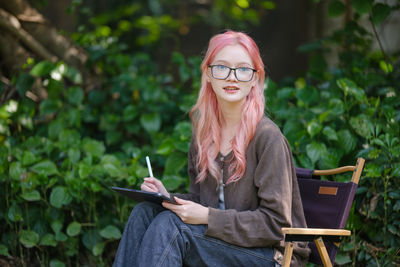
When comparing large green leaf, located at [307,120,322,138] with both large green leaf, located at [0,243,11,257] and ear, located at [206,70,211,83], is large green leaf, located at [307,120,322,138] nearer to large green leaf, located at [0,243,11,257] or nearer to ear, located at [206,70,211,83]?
ear, located at [206,70,211,83]

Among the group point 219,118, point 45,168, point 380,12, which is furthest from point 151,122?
point 380,12

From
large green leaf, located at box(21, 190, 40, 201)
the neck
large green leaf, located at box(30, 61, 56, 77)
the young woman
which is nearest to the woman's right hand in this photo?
the young woman

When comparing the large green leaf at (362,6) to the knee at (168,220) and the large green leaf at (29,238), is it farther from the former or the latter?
the large green leaf at (29,238)

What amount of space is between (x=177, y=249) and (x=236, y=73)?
95cm

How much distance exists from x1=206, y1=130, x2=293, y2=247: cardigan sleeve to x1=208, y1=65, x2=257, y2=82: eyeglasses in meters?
0.39

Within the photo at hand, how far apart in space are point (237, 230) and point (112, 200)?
1.58m

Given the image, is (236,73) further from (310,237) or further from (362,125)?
(362,125)

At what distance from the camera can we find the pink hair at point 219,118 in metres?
2.44

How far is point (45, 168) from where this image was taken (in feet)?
11.1

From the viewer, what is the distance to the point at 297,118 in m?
3.68

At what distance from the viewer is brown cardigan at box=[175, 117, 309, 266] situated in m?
2.24

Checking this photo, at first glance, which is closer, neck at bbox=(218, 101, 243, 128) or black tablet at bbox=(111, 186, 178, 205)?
black tablet at bbox=(111, 186, 178, 205)

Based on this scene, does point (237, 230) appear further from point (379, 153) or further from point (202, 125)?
point (379, 153)

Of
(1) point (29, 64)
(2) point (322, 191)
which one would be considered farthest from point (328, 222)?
(1) point (29, 64)
